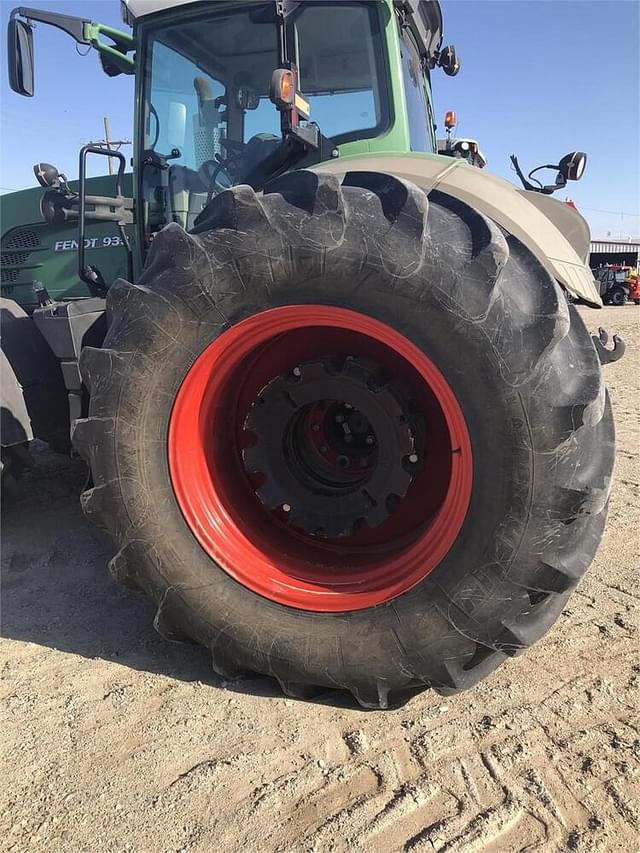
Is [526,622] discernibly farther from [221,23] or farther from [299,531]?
[221,23]

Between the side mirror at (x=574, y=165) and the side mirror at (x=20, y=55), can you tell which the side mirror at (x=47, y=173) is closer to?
the side mirror at (x=20, y=55)

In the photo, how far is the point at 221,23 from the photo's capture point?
266 centimetres

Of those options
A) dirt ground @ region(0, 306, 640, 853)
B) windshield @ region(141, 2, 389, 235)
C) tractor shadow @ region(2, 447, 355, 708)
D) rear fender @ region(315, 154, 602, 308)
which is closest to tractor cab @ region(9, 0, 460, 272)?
windshield @ region(141, 2, 389, 235)

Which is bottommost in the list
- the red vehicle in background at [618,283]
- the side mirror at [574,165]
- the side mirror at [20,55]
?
the red vehicle in background at [618,283]

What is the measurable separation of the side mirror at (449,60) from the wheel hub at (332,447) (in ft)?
8.50

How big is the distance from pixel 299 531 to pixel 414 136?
6.00 ft

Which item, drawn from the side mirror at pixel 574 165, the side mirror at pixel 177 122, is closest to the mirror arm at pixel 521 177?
the side mirror at pixel 574 165

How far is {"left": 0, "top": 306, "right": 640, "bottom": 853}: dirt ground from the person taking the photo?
153cm

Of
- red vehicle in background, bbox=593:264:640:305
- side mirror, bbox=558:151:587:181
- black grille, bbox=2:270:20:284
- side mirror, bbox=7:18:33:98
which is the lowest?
red vehicle in background, bbox=593:264:640:305

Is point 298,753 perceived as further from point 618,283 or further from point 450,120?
point 618,283

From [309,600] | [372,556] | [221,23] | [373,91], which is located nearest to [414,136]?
[373,91]

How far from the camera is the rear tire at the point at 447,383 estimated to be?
A: 1646mm

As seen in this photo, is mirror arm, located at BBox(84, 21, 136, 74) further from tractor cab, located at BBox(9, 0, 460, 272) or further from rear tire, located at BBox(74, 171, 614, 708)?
rear tire, located at BBox(74, 171, 614, 708)

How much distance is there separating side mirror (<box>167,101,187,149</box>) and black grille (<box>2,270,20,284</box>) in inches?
62.2
